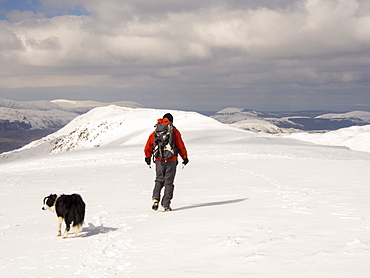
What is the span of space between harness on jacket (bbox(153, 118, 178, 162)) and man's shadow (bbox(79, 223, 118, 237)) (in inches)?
101

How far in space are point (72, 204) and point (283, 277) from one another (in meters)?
4.73

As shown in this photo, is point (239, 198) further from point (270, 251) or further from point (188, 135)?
point (188, 135)

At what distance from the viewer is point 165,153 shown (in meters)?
10.5

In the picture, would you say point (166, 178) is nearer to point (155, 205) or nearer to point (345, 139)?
point (155, 205)

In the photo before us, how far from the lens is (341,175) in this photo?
59.1 ft

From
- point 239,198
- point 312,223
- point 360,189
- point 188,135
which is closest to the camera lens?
point 312,223

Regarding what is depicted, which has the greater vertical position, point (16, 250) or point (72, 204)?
point (72, 204)

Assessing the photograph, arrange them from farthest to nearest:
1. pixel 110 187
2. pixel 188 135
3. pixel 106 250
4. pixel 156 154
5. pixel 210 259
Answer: pixel 188 135 → pixel 110 187 → pixel 156 154 → pixel 106 250 → pixel 210 259

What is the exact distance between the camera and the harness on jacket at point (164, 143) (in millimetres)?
10477

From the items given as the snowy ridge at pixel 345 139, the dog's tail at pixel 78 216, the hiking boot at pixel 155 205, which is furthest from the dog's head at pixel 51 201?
the snowy ridge at pixel 345 139

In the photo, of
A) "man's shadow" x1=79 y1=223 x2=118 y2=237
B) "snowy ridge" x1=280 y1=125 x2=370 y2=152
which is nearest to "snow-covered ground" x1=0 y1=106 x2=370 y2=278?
"man's shadow" x1=79 y1=223 x2=118 y2=237

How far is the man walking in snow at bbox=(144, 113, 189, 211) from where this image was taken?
34.4ft

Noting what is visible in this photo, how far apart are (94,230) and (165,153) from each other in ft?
9.43

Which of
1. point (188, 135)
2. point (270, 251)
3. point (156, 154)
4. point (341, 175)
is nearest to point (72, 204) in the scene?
point (156, 154)
